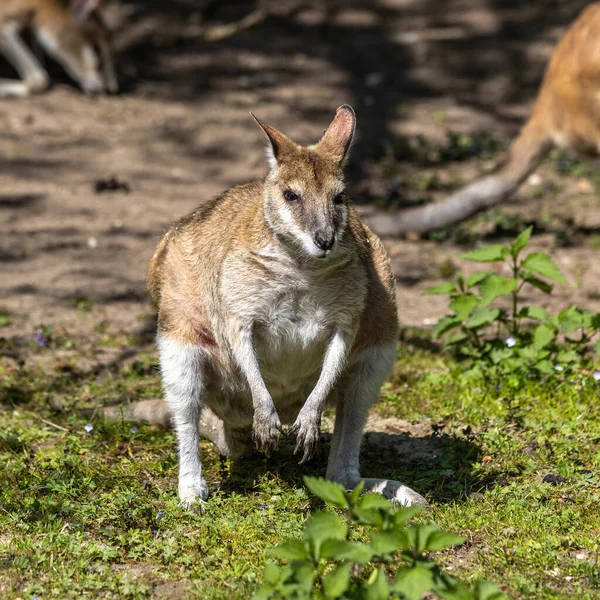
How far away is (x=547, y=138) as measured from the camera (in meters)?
6.74

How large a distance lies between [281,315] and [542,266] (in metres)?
1.41

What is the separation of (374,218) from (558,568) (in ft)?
13.0

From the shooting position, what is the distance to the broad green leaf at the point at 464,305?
4508 mm

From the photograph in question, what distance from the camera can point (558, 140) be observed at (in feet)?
22.1

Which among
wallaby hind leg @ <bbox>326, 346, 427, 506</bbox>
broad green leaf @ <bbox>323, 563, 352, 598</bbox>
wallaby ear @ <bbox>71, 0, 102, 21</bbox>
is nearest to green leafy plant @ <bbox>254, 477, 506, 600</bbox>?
broad green leaf @ <bbox>323, 563, 352, 598</bbox>

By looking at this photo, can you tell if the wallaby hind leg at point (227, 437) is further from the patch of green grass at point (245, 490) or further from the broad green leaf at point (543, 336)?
the broad green leaf at point (543, 336)

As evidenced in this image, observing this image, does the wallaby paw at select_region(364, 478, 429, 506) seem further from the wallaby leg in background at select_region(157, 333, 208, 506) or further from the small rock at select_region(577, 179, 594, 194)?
the small rock at select_region(577, 179, 594, 194)

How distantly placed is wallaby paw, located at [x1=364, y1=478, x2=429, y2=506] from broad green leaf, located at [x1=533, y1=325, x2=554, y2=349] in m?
1.18

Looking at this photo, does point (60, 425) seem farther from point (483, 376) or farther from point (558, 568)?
point (558, 568)

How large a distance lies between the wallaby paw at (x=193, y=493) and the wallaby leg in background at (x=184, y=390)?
6 cm

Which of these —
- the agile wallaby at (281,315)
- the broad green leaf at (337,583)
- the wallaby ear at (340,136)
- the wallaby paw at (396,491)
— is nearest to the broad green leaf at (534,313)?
the agile wallaby at (281,315)

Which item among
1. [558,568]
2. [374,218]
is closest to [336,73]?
[374,218]

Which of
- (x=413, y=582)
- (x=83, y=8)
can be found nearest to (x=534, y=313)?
(x=413, y=582)

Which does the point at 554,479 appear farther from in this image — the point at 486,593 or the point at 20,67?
the point at 20,67
